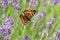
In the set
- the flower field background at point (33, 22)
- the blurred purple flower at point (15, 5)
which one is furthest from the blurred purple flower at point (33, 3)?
the blurred purple flower at point (15, 5)

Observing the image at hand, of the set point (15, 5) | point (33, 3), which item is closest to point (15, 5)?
point (15, 5)

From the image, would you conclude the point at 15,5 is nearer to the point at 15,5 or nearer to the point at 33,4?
the point at 15,5

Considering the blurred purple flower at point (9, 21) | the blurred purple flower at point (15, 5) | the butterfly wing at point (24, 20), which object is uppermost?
the blurred purple flower at point (15, 5)

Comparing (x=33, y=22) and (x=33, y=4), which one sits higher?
(x=33, y=4)

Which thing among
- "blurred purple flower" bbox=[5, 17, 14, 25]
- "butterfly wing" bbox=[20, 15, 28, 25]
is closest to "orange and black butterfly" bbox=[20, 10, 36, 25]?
"butterfly wing" bbox=[20, 15, 28, 25]

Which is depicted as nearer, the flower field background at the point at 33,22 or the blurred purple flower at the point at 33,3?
the flower field background at the point at 33,22

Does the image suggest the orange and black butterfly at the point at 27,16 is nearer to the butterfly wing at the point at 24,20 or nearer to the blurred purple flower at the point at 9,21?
the butterfly wing at the point at 24,20

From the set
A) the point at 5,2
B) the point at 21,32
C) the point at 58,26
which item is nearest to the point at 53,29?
the point at 58,26

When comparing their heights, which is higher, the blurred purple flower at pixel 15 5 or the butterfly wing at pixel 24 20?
the blurred purple flower at pixel 15 5
